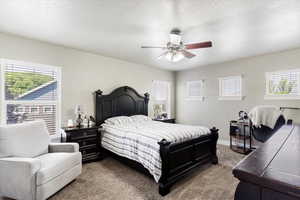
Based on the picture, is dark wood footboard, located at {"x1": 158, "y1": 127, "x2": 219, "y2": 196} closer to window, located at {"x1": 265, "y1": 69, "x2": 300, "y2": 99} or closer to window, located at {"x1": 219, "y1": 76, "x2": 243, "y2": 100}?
window, located at {"x1": 219, "y1": 76, "x2": 243, "y2": 100}

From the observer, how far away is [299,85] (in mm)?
3723

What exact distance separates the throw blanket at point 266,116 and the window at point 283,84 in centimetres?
67

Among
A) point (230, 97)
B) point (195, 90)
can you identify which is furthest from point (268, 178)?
point (195, 90)

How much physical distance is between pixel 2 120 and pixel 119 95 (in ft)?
8.12

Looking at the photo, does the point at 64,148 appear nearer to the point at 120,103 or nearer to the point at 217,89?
the point at 120,103

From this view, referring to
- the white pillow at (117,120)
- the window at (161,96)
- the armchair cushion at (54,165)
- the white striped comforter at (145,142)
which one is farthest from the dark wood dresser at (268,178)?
the window at (161,96)

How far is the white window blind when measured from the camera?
556 cm

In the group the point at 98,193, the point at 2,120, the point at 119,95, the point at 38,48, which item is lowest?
the point at 98,193

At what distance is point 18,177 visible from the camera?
201cm

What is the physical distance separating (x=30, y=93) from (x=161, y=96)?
12.9ft

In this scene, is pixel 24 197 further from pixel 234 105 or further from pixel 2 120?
pixel 234 105

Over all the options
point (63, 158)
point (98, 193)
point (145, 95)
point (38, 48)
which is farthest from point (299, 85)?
point (38, 48)

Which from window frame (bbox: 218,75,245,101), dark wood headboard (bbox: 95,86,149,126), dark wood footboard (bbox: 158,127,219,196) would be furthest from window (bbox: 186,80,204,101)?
dark wood footboard (bbox: 158,127,219,196)

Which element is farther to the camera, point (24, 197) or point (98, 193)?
point (98, 193)
